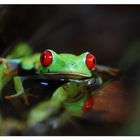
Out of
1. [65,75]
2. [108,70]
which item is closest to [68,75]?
[65,75]

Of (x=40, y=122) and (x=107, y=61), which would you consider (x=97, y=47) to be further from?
(x=40, y=122)

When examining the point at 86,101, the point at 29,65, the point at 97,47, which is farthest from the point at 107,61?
the point at 29,65

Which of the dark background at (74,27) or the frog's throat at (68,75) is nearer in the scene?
the frog's throat at (68,75)

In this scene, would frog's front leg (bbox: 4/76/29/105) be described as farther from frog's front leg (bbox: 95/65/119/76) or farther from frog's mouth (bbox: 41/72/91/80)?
A: frog's front leg (bbox: 95/65/119/76)

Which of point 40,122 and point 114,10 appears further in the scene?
point 114,10

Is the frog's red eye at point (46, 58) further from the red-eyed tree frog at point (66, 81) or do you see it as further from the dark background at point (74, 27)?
the dark background at point (74, 27)

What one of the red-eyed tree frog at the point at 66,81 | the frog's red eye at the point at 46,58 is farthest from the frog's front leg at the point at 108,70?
the frog's red eye at the point at 46,58

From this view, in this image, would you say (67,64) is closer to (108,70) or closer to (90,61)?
(90,61)

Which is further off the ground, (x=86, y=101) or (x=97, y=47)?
(x=97, y=47)
